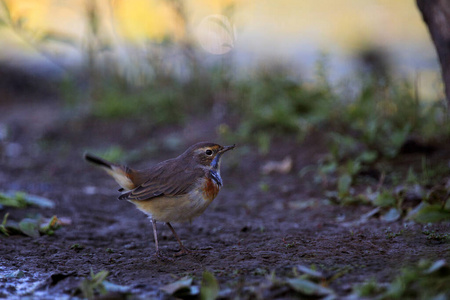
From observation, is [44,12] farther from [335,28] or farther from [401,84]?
[401,84]

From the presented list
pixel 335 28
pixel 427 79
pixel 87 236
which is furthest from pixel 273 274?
pixel 335 28

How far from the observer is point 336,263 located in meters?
3.69

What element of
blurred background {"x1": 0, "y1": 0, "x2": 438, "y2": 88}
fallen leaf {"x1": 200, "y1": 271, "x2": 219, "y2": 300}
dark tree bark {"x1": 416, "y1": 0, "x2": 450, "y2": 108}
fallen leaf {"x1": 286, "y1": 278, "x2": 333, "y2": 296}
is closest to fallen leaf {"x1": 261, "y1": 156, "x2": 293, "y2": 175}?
blurred background {"x1": 0, "y1": 0, "x2": 438, "y2": 88}

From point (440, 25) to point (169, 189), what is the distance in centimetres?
256

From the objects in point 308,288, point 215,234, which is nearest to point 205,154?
point 215,234

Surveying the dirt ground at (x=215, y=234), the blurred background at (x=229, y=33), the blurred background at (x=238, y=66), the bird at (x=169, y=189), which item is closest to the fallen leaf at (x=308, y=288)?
the dirt ground at (x=215, y=234)

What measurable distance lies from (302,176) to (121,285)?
12.2 ft

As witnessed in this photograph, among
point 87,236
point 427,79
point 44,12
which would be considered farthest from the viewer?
point 44,12

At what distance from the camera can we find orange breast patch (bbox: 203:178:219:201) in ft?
15.2

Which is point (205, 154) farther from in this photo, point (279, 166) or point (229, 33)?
point (229, 33)

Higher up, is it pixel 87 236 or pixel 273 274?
pixel 87 236

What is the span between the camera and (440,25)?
453cm

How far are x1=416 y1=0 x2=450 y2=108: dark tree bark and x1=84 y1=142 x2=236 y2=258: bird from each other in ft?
6.97

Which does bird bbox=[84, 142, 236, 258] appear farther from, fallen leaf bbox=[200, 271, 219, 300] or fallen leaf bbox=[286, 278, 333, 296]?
fallen leaf bbox=[286, 278, 333, 296]
